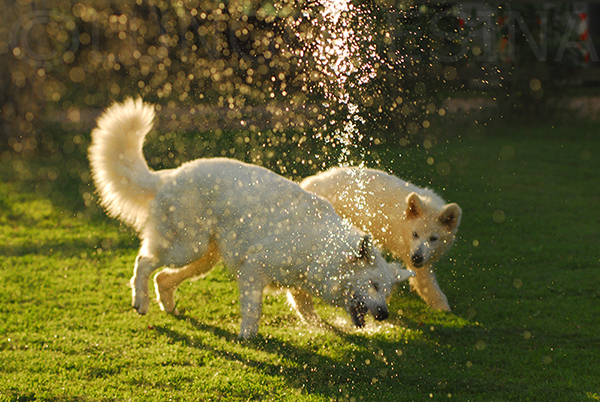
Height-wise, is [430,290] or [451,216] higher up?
[451,216]

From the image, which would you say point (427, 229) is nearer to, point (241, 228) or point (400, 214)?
point (400, 214)

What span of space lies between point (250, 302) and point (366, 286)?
874 millimetres

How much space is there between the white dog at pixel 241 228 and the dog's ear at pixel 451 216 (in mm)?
977

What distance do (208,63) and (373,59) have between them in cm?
1011

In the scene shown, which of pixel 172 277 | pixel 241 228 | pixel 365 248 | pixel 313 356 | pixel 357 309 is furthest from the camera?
pixel 172 277

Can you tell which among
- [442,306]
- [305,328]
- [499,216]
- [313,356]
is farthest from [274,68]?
[313,356]

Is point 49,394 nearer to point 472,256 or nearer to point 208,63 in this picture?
point 472,256

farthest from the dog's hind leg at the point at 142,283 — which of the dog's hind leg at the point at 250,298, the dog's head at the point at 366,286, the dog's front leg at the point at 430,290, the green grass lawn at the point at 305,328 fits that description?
the dog's front leg at the point at 430,290

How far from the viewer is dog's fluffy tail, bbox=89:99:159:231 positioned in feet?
14.1

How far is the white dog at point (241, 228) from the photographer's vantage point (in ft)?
12.5

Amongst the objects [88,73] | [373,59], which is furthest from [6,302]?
[88,73]

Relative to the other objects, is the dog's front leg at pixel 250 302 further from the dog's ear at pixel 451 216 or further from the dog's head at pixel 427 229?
the dog's ear at pixel 451 216

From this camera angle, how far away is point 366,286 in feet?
12.3

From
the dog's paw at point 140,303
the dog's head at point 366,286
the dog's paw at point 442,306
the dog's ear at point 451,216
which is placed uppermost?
the dog's ear at point 451,216
